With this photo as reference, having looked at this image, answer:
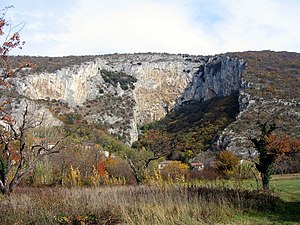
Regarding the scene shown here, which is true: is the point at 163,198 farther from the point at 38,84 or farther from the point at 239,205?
the point at 38,84

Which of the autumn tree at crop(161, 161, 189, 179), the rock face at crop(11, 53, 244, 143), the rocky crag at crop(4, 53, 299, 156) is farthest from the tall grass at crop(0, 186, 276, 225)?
the rock face at crop(11, 53, 244, 143)

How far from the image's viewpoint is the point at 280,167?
4069 cm

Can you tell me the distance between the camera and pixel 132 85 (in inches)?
4031

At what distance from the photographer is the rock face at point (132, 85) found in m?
80.7

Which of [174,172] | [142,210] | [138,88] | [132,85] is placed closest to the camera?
[142,210]

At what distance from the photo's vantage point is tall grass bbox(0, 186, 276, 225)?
7941 mm

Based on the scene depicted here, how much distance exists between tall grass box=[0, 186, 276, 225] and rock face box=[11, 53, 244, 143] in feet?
211

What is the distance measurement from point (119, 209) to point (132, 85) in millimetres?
94470

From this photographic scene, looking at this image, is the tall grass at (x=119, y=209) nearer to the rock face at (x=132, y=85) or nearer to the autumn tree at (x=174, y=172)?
the autumn tree at (x=174, y=172)

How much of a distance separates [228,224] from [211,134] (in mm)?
63619

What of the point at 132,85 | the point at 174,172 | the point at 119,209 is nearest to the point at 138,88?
the point at 132,85

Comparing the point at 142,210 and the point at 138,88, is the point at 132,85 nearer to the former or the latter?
the point at 138,88

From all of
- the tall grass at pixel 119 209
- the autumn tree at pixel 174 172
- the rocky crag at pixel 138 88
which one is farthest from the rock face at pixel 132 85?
the tall grass at pixel 119 209

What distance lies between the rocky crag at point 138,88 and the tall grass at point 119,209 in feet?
146
